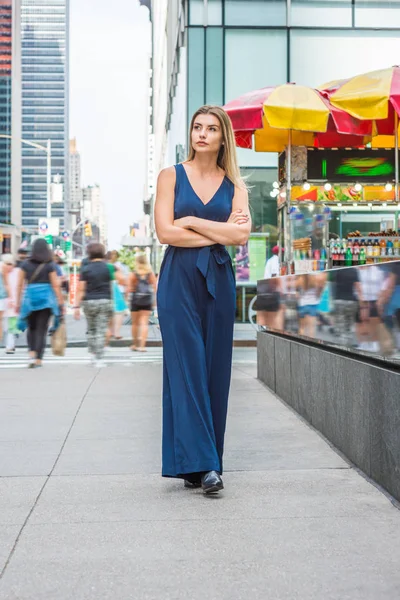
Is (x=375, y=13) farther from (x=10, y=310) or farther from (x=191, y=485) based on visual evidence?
(x=191, y=485)

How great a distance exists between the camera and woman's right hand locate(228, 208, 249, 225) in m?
5.02

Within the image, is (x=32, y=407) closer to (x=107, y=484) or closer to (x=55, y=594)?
(x=107, y=484)

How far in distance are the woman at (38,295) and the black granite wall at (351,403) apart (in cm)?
519

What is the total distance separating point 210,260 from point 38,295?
8227mm

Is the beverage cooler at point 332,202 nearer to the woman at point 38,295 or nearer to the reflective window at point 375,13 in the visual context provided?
the woman at point 38,295

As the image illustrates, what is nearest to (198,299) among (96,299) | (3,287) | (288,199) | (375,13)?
(288,199)

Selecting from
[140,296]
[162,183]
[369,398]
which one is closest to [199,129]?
[162,183]

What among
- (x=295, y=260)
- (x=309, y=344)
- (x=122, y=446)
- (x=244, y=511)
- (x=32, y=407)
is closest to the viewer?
(x=244, y=511)

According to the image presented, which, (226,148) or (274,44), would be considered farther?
(274,44)

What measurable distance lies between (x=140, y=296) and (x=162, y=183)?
11.6 meters

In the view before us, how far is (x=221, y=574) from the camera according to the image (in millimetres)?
3463

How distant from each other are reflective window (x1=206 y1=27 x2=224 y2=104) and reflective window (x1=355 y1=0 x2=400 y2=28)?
377cm

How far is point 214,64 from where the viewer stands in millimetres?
25719

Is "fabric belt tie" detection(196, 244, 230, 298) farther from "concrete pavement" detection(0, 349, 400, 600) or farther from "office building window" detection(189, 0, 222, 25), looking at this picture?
"office building window" detection(189, 0, 222, 25)
